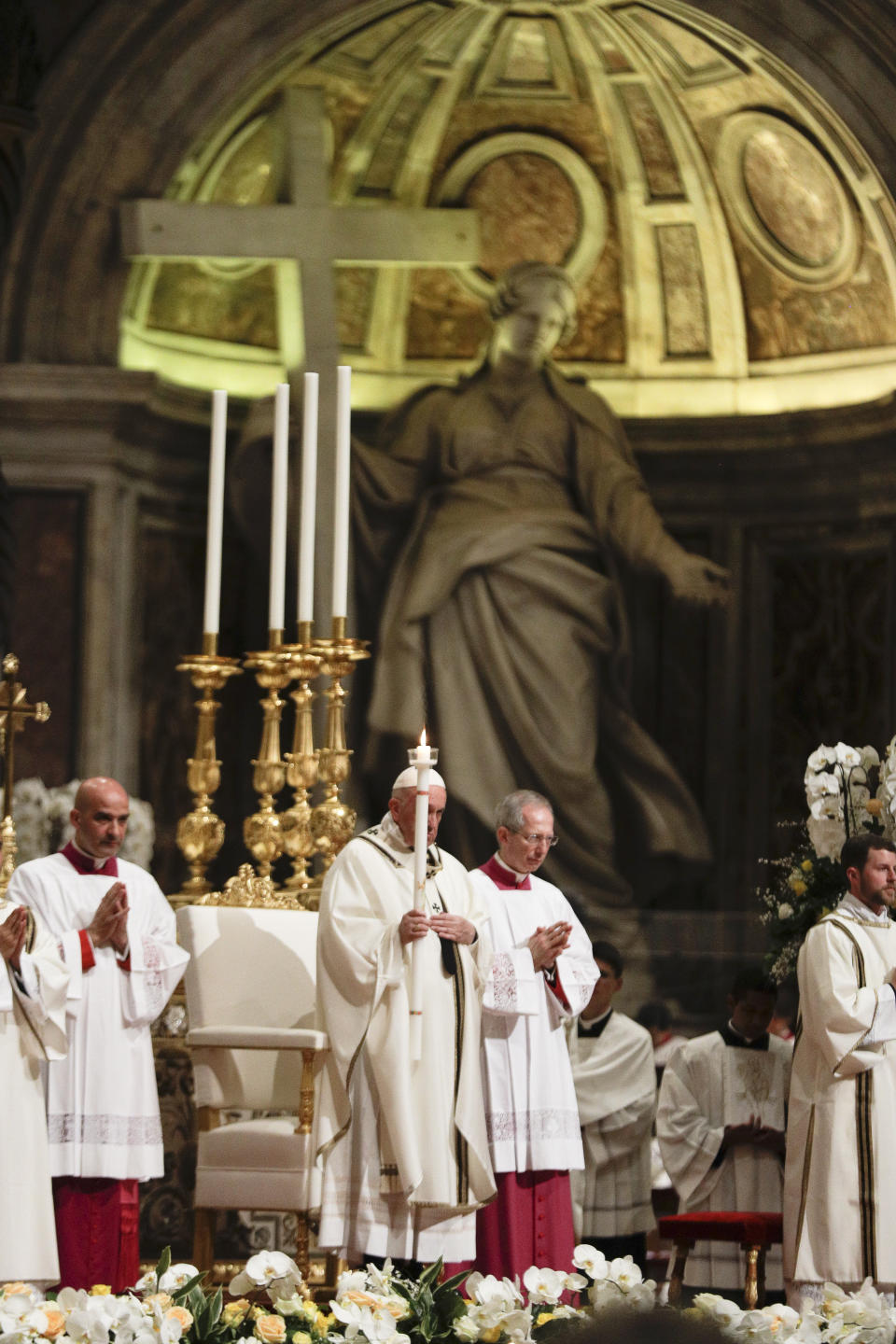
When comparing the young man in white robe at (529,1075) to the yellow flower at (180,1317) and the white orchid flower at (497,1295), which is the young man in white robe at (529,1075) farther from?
the yellow flower at (180,1317)

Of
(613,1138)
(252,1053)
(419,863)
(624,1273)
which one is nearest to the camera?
(624,1273)

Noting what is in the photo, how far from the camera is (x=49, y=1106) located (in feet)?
20.7

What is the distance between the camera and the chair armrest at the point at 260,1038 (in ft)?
20.1

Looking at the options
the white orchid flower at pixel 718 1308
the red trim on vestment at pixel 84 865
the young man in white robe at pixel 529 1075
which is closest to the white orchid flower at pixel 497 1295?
the white orchid flower at pixel 718 1308

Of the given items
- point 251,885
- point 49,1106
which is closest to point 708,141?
point 251,885

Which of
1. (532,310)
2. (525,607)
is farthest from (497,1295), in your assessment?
(532,310)

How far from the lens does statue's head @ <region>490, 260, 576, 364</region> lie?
10586mm

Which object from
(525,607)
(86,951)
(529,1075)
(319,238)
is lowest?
(529,1075)

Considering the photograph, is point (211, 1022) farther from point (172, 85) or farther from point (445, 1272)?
point (172, 85)

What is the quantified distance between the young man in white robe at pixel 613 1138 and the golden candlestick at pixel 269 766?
124 cm

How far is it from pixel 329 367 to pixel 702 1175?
15.2 ft

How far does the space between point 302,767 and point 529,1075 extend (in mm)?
1366

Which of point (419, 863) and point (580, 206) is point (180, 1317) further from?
point (580, 206)

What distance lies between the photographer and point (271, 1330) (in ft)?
11.4
